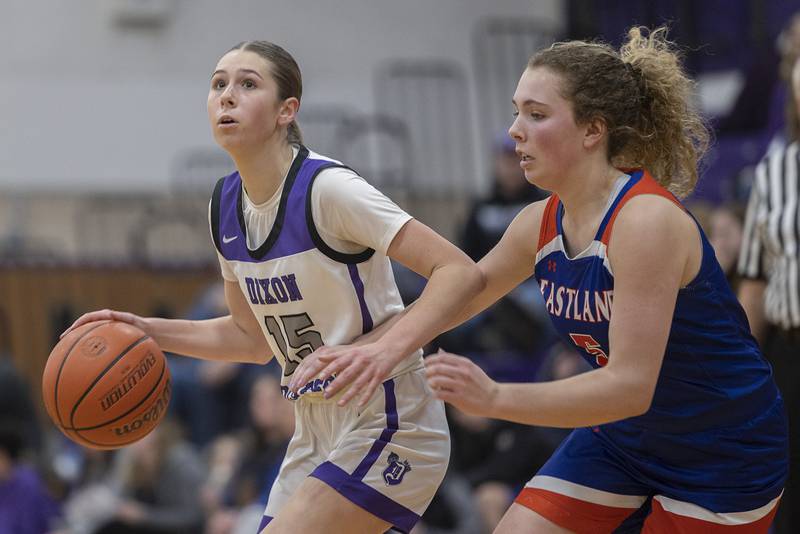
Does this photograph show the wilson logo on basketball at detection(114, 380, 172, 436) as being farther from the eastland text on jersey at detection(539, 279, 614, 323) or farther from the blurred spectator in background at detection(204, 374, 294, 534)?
the blurred spectator in background at detection(204, 374, 294, 534)

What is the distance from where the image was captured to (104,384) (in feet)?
12.5

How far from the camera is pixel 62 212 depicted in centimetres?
1326

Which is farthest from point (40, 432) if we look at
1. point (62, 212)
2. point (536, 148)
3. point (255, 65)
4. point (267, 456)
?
point (536, 148)

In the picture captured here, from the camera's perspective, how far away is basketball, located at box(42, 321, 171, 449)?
3828 mm

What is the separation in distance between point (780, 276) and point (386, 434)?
1837mm

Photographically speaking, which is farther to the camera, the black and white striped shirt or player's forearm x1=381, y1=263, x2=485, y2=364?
the black and white striped shirt

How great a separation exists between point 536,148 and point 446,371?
82cm

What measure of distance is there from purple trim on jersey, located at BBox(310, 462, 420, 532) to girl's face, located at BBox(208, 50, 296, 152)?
3.26 ft

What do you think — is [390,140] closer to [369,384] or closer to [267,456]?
[267,456]

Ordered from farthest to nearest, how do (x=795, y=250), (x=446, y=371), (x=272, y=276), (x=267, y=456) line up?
(x=267, y=456) < (x=795, y=250) < (x=272, y=276) < (x=446, y=371)

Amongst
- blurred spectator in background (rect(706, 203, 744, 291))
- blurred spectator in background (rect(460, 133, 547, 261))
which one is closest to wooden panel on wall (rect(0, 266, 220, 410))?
blurred spectator in background (rect(460, 133, 547, 261))

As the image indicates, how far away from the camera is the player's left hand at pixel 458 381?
2.88 meters

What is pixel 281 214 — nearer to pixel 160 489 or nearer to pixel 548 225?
pixel 548 225

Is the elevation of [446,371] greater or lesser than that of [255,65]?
lesser
